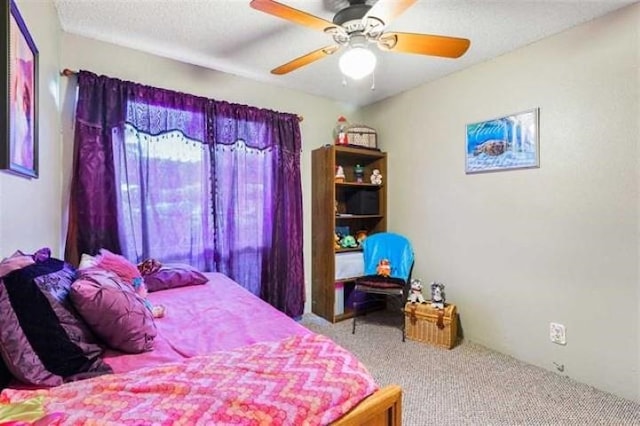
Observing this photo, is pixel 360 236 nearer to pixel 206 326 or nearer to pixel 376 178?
pixel 376 178

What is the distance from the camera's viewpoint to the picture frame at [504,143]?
2490 mm

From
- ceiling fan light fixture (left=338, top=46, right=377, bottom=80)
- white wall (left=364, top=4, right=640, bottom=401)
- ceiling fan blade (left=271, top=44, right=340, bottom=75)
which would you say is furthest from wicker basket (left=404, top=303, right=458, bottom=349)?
ceiling fan blade (left=271, top=44, right=340, bottom=75)

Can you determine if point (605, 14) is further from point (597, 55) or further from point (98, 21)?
point (98, 21)

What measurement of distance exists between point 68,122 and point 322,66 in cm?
194

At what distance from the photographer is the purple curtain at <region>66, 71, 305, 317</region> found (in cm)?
239

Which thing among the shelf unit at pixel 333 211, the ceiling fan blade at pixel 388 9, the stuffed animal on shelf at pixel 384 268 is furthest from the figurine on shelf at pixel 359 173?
the ceiling fan blade at pixel 388 9

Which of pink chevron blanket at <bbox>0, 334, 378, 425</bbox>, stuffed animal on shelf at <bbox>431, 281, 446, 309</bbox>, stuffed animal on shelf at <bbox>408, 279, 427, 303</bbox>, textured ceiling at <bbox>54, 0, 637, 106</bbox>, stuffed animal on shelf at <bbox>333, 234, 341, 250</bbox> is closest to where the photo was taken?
pink chevron blanket at <bbox>0, 334, 378, 425</bbox>

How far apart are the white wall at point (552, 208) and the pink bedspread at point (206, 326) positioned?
1.90 m

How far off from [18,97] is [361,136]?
284cm

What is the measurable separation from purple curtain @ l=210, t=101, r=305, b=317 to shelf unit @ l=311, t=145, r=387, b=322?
0.24 meters

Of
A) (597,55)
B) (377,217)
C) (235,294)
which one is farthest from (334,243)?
(597,55)

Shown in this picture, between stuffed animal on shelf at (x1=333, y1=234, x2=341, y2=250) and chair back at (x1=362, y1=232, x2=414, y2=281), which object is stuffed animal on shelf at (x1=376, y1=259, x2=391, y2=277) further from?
stuffed animal on shelf at (x1=333, y1=234, x2=341, y2=250)

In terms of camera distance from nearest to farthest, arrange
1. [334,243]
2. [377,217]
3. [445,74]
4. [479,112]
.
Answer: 1. [479,112]
2. [445,74]
3. [334,243]
4. [377,217]

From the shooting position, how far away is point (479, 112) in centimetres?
284
